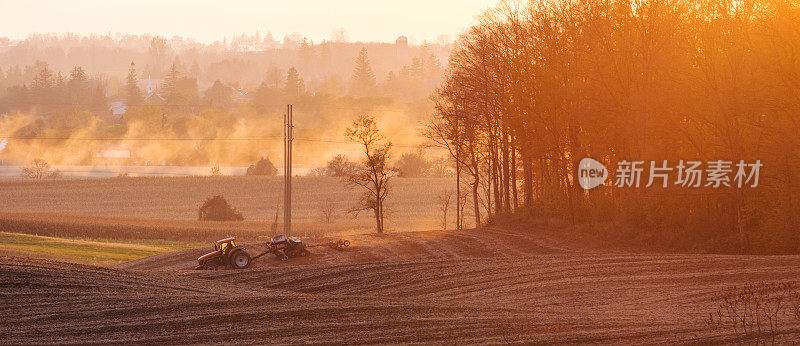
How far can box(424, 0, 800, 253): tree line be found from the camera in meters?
23.5

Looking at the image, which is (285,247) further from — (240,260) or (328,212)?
(328,212)

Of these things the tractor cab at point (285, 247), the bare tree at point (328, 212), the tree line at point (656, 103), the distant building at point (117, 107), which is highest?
the distant building at point (117, 107)

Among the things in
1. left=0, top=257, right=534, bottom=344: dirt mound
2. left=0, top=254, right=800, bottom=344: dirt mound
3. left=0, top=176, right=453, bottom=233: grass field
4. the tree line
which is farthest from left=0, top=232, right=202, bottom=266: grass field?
the tree line

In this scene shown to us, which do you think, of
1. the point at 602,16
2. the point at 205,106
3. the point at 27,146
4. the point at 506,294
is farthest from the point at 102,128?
the point at 506,294

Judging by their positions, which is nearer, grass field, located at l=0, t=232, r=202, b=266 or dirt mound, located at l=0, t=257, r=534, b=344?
dirt mound, located at l=0, t=257, r=534, b=344

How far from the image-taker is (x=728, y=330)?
12.6m

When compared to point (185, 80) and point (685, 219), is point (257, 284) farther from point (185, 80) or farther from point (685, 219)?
point (185, 80)

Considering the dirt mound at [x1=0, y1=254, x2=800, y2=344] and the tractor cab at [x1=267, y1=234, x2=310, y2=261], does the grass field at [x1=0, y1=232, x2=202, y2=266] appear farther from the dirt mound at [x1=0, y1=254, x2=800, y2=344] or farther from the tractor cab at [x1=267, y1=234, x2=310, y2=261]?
the dirt mound at [x1=0, y1=254, x2=800, y2=344]

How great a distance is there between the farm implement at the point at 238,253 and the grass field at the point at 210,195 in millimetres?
33604

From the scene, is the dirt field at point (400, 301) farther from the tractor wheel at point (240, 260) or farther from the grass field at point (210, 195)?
the grass field at point (210, 195)

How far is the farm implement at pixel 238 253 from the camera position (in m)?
28.0

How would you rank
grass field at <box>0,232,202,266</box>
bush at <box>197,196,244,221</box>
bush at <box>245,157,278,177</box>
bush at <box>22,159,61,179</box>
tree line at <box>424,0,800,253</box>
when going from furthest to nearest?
bush at <box>245,157,278,177</box> → bush at <box>22,159,61,179</box> → bush at <box>197,196,244,221</box> → grass field at <box>0,232,202,266</box> → tree line at <box>424,0,800,253</box>

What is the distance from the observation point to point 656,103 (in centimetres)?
2847

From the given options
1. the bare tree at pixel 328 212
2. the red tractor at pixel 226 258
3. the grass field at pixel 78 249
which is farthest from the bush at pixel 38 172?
the red tractor at pixel 226 258
